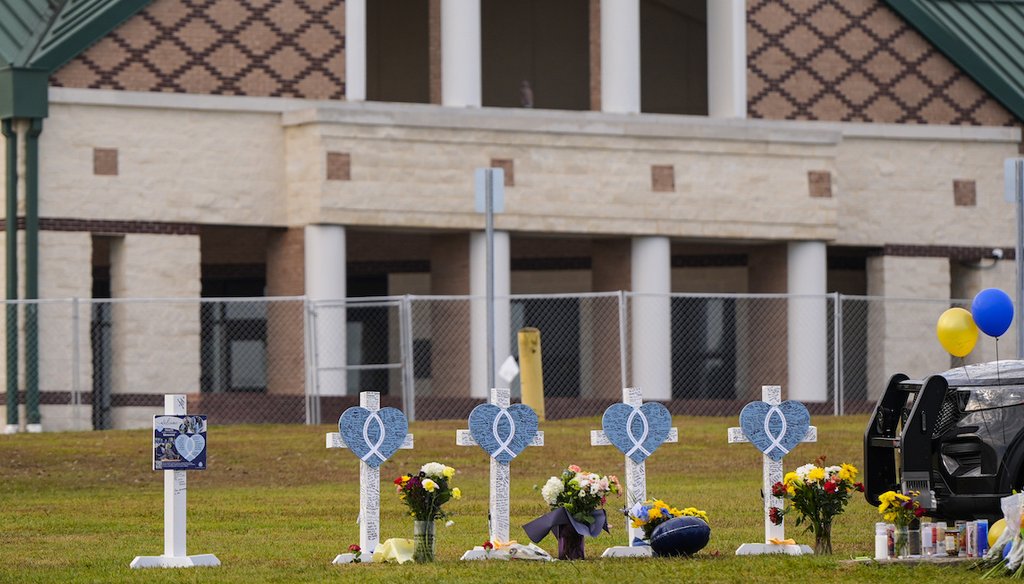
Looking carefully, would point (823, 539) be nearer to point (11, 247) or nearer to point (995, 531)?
Answer: point (995, 531)

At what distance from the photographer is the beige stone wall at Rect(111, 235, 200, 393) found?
2962cm

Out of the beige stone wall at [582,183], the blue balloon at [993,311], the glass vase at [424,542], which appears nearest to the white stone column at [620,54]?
the beige stone wall at [582,183]

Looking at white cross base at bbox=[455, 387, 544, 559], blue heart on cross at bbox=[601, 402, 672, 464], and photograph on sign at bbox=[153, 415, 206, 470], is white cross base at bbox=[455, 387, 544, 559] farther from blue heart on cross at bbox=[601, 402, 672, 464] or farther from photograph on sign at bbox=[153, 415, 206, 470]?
photograph on sign at bbox=[153, 415, 206, 470]

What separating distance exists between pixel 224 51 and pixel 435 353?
5.73 m

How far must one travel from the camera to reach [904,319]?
34.6 m

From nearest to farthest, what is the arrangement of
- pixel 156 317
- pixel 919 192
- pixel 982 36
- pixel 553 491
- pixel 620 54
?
1. pixel 553 491
2. pixel 156 317
3. pixel 620 54
4. pixel 919 192
5. pixel 982 36

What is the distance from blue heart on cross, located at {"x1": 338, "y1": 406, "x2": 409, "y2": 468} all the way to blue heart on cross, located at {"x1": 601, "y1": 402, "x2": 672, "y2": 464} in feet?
4.89

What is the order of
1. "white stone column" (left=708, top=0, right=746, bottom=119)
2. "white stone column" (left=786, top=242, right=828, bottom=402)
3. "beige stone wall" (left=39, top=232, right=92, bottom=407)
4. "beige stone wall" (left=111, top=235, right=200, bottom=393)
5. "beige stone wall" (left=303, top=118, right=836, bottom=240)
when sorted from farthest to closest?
"white stone column" (left=708, top=0, right=746, bottom=119), "white stone column" (left=786, top=242, right=828, bottom=402), "beige stone wall" (left=303, top=118, right=836, bottom=240), "beige stone wall" (left=111, top=235, right=200, bottom=393), "beige stone wall" (left=39, top=232, right=92, bottom=407)

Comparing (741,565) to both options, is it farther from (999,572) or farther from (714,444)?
(714,444)

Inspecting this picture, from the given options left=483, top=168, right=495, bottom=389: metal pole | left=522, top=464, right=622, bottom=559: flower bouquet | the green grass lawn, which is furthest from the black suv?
left=483, top=168, right=495, bottom=389: metal pole

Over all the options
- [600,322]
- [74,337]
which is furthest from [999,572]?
[600,322]

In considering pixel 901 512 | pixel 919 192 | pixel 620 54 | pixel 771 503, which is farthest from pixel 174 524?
pixel 919 192

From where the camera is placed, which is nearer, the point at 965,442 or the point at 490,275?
the point at 965,442

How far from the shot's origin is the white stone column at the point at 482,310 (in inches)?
1208
